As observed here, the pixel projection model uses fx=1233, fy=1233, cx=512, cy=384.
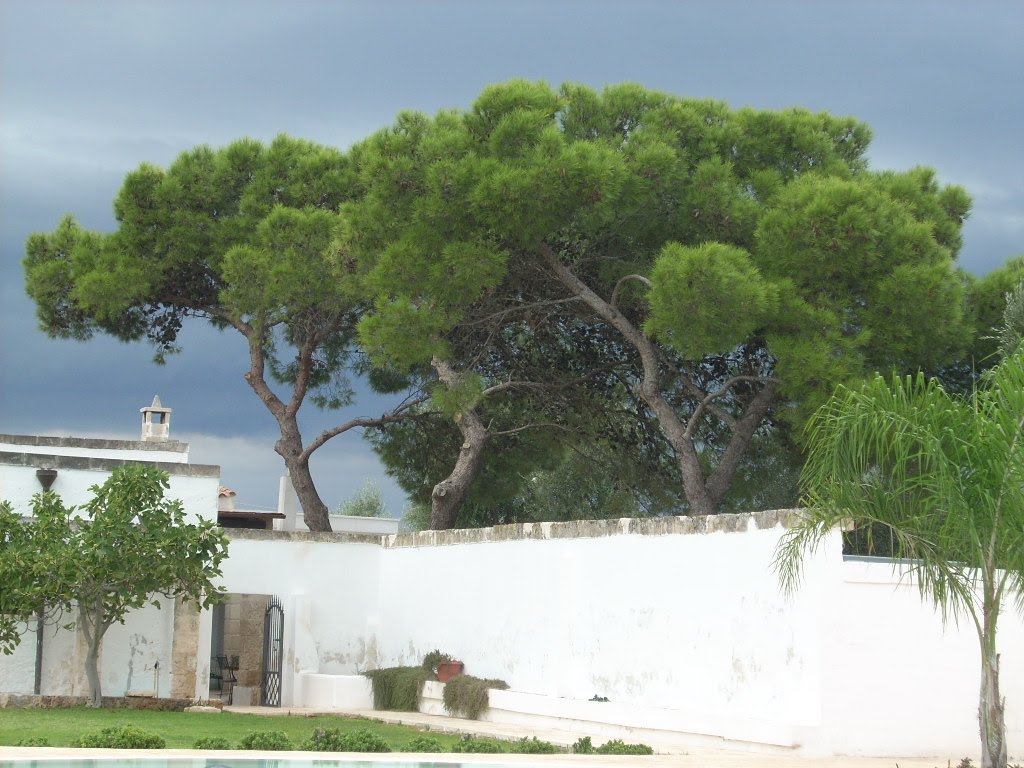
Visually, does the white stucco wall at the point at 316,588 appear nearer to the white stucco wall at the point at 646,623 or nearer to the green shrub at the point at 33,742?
the white stucco wall at the point at 646,623

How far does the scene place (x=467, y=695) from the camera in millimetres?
16312

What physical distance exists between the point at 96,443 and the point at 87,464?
8.33 ft

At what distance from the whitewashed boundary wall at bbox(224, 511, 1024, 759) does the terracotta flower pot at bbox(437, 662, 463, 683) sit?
13cm

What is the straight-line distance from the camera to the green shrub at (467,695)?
16.1m

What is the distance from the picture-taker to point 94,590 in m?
16.4

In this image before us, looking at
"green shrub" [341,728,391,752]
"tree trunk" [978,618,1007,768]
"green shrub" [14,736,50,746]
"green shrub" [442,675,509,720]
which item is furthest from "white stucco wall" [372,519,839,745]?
"green shrub" [14,736,50,746]

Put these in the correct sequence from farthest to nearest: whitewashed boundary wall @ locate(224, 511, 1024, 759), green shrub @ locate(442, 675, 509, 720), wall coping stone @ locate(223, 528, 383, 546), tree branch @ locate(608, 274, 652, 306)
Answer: wall coping stone @ locate(223, 528, 383, 546)
tree branch @ locate(608, 274, 652, 306)
green shrub @ locate(442, 675, 509, 720)
whitewashed boundary wall @ locate(224, 511, 1024, 759)

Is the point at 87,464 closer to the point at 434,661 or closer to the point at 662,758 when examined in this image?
the point at 434,661

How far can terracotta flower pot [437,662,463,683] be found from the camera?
17594 millimetres

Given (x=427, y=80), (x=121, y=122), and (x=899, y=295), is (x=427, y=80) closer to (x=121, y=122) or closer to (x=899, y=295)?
(x=121, y=122)

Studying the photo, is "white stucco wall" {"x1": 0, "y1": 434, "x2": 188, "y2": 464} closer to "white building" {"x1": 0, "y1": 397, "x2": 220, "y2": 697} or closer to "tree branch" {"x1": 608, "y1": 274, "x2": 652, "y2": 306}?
→ "white building" {"x1": 0, "y1": 397, "x2": 220, "y2": 697}

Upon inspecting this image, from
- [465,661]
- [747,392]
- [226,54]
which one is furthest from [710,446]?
[226,54]

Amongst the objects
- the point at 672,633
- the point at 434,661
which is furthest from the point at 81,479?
the point at 672,633

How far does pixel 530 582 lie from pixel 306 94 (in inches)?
274
